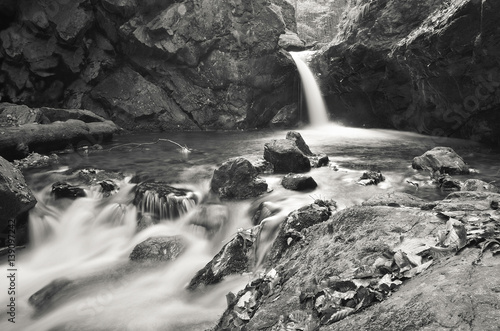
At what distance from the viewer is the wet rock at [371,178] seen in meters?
9.20

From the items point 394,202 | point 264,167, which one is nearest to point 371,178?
point 264,167

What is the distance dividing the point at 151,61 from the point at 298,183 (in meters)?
18.5

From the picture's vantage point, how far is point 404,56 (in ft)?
50.4

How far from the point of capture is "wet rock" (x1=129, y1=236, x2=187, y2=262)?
6.53 metres

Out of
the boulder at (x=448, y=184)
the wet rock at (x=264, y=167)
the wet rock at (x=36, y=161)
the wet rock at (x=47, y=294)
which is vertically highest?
the wet rock at (x=36, y=161)

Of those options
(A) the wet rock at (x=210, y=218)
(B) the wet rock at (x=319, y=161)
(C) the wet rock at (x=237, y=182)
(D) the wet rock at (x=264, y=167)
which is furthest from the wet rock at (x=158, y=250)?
(B) the wet rock at (x=319, y=161)

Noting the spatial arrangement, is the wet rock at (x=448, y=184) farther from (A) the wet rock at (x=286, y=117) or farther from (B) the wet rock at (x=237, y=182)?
(A) the wet rock at (x=286, y=117)

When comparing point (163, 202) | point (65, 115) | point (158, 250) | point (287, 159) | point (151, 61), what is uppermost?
point (151, 61)

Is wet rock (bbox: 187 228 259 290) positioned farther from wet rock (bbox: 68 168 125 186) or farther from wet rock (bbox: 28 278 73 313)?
wet rock (bbox: 68 168 125 186)

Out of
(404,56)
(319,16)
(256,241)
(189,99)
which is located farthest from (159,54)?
(319,16)

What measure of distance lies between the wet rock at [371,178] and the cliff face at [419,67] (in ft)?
21.5

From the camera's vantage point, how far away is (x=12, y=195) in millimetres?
6980

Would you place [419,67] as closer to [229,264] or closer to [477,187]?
[477,187]

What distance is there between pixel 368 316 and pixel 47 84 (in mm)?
24867
